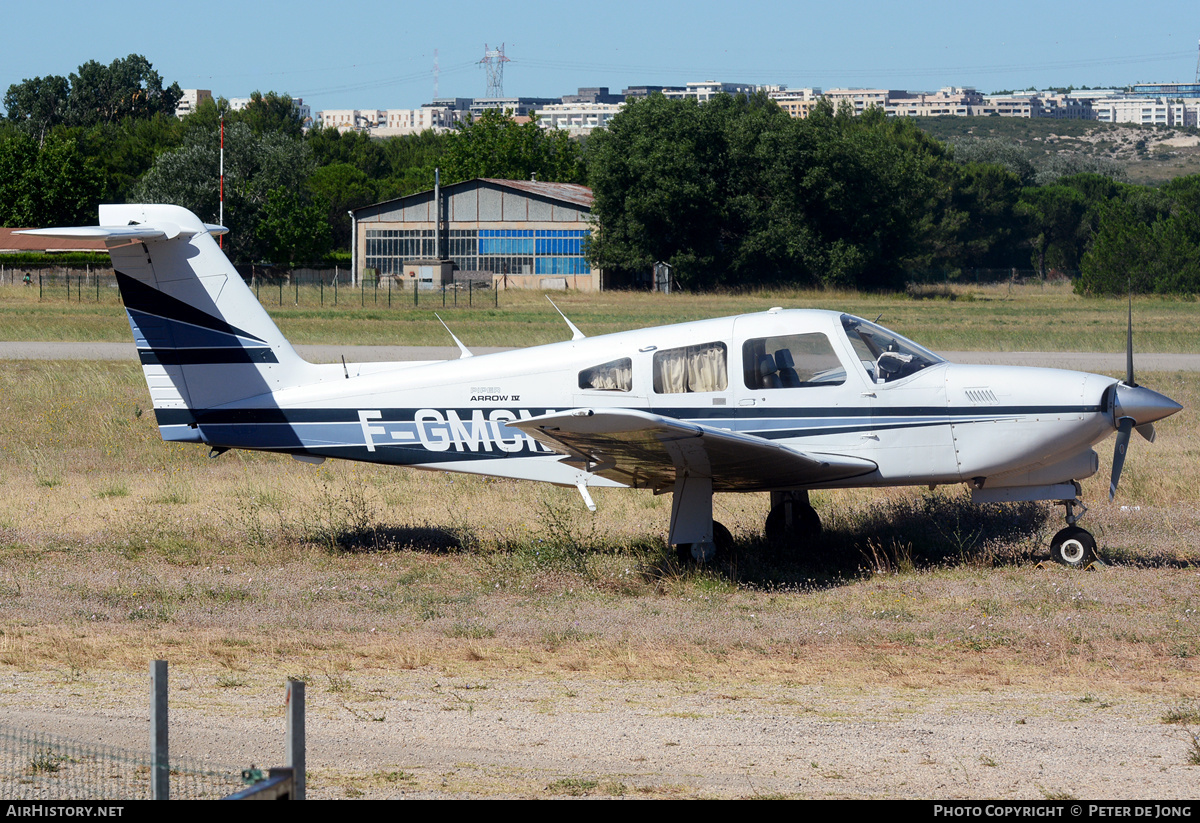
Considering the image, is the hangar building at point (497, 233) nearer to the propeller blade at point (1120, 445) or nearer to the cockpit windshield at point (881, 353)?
the cockpit windshield at point (881, 353)

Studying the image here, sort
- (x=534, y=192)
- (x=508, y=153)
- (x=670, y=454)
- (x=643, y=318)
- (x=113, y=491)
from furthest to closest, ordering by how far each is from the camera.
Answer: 1. (x=508, y=153)
2. (x=534, y=192)
3. (x=643, y=318)
4. (x=113, y=491)
5. (x=670, y=454)

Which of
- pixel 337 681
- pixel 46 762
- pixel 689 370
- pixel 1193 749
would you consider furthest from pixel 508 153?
pixel 1193 749

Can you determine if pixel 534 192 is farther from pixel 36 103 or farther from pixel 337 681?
pixel 36 103

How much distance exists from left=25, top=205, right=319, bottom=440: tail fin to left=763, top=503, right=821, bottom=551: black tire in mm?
4763

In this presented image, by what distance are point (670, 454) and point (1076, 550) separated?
12.5 feet

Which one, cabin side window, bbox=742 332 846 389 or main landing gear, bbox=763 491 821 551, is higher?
cabin side window, bbox=742 332 846 389

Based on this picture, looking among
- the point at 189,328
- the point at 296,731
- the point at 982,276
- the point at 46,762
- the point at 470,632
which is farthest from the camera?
the point at 982,276

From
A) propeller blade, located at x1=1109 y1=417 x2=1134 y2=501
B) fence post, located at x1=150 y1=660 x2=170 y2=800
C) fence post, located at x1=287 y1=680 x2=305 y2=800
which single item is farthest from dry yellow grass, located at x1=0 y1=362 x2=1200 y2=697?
fence post, located at x1=287 y1=680 x2=305 y2=800

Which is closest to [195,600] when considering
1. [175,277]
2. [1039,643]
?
[175,277]

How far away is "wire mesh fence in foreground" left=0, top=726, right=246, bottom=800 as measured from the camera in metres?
5.03

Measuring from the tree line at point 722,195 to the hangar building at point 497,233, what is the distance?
2.85m

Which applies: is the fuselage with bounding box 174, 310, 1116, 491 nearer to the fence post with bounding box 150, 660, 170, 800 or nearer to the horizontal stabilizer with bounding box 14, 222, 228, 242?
the horizontal stabilizer with bounding box 14, 222, 228, 242

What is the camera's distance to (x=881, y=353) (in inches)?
392
